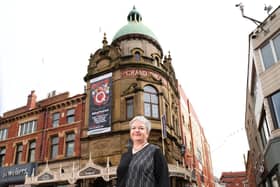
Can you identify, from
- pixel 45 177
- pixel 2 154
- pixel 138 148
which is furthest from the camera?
pixel 2 154

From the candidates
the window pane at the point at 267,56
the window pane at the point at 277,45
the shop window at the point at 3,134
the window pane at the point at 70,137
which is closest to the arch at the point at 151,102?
the window pane at the point at 70,137

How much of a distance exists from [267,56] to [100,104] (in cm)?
1328

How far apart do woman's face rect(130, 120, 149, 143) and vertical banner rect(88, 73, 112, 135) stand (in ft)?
56.6

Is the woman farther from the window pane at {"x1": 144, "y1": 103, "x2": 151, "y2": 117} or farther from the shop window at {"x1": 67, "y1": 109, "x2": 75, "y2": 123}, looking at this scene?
the shop window at {"x1": 67, "y1": 109, "x2": 75, "y2": 123}

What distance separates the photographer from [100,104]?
21453mm

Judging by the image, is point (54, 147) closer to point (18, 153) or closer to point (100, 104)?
point (18, 153)

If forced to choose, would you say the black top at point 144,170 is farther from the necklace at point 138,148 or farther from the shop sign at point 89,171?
the shop sign at point 89,171

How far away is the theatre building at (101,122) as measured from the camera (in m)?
19.4

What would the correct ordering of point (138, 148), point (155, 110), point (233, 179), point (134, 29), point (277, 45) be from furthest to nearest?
point (233, 179) → point (134, 29) → point (155, 110) → point (277, 45) → point (138, 148)

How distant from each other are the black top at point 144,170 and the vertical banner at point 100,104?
1738cm

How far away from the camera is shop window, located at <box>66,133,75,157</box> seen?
71.9 ft

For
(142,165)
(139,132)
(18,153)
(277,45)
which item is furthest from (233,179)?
(142,165)

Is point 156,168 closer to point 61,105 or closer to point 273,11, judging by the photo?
point 273,11

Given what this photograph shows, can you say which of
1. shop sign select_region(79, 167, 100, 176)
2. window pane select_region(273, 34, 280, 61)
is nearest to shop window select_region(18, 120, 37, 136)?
shop sign select_region(79, 167, 100, 176)
